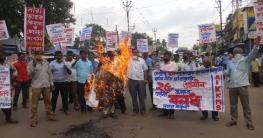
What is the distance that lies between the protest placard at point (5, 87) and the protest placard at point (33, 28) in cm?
87

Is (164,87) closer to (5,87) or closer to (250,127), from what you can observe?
(250,127)

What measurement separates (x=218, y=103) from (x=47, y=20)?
18.2m

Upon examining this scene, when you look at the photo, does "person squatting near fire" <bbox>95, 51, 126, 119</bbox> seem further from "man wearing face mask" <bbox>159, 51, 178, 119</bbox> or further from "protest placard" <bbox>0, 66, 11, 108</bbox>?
"protest placard" <bbox>0, 66, 11, 108</bbox>

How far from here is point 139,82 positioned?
7082 mm

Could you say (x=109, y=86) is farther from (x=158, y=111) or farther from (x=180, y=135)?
(x=180, y=135)

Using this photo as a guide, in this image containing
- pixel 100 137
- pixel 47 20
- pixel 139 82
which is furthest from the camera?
pixel 47 20

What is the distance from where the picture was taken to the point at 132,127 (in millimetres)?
5891

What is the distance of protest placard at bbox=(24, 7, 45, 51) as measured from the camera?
664 centimetres

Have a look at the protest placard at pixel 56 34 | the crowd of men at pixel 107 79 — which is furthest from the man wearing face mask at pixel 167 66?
the protest placard at pixel 56 34

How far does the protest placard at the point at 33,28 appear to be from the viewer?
6641mm

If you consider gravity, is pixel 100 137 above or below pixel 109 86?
below

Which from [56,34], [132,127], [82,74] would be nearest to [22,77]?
[56,34]

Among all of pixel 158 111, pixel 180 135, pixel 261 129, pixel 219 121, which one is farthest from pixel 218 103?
pixel 158 111

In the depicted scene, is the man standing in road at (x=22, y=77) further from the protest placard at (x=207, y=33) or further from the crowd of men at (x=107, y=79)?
the protest placard at (x=207, y=33)
